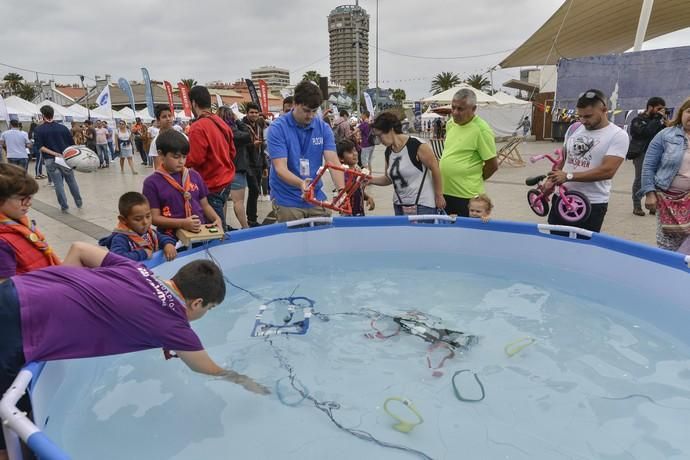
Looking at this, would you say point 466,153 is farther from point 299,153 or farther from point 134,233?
point 134,233

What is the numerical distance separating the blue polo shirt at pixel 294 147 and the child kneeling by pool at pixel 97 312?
2027 mm

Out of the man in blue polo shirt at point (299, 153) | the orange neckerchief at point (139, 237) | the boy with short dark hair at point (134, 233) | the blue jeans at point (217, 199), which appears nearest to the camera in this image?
the boy with short dark hair at point (134, 233)

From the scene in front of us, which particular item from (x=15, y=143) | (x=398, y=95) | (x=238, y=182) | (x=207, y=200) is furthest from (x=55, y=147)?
(x=398, y=95)

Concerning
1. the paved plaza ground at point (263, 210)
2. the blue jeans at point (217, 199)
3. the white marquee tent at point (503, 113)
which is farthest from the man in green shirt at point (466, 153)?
the white marquee tent at point (503, 113)

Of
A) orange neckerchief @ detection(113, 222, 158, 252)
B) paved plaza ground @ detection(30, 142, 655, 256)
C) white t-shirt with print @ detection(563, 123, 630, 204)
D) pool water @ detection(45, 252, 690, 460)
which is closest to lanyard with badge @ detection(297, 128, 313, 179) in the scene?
pool water @ detection(45, 252, 690, 460)

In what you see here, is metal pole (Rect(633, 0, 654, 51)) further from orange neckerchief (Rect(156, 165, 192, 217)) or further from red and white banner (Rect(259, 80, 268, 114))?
orange neckerchief (Rect(156, 165, 192, 217))

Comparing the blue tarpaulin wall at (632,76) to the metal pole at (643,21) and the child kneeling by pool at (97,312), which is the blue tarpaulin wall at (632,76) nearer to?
the metal pole at (643,21)

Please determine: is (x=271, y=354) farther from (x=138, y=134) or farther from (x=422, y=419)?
(x=138, y=134)

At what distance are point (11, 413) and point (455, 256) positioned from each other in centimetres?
371

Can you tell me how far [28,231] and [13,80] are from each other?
3006 inches

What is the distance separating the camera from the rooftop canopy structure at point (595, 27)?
49.3ft

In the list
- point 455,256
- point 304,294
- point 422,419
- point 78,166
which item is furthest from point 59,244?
point 422,419

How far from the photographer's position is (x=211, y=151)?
14.2 ft

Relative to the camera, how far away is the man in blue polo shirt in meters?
3.60
